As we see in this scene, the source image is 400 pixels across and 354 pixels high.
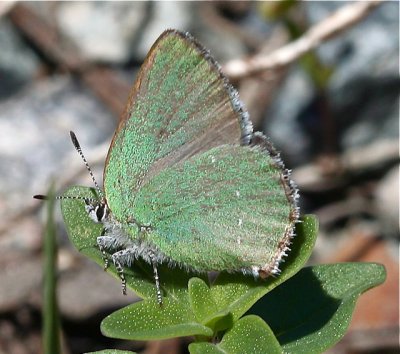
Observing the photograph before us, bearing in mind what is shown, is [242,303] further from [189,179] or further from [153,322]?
[189,179]

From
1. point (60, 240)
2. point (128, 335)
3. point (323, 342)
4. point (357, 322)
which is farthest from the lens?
point (60, 240)

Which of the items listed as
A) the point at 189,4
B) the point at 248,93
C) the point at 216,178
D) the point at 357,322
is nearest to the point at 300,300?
the point at 216,178

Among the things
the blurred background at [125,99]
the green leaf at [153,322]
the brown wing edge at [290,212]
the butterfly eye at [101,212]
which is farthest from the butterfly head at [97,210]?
the blurred background at [125,99]

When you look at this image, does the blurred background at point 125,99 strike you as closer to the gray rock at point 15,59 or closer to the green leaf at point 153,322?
the gray rock at point 15,59

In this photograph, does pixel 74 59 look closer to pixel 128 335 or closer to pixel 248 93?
pixel 248 93

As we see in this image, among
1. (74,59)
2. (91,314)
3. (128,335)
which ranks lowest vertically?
(128,335)

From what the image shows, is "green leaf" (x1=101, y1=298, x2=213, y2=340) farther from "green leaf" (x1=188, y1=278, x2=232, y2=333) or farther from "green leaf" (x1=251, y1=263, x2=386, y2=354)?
"green leaf" (x1=251, y1=263, x2=386, y2=354)
